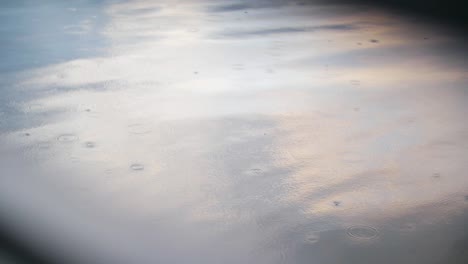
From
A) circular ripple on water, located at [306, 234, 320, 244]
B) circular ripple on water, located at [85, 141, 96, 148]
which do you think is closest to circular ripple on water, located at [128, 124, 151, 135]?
circular ripple on water, located at [85, 141, 96, 148]

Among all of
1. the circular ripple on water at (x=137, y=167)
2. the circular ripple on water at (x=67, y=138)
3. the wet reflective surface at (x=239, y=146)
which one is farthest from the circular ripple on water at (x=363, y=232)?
the circular ripple on water at (x=67, y=138)

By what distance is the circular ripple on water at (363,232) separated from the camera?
1066 millimetres

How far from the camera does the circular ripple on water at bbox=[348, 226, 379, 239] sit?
42.0 inches

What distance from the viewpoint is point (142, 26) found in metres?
2.88

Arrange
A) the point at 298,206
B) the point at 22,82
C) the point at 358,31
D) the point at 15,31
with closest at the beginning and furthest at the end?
the point at 298,206
the point at 22,82
the point at 358,31
the point at 15,31

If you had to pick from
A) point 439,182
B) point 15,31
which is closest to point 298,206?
A: point 439,182

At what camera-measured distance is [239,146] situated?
1464mm

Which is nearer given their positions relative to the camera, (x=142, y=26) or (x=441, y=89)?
(x=441, y=89)

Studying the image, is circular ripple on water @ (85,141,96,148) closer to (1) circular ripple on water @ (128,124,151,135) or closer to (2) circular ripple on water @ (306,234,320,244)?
(1) circular ripple on water @ (128,124,151,135)

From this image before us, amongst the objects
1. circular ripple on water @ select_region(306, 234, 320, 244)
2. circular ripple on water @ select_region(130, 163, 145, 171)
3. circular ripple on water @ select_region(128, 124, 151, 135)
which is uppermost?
circular ripple on water @ select_region(306, 234, 320, 244)

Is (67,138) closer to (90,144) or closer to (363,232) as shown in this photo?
(90,144)

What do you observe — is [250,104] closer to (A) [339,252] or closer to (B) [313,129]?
(B) [313,129]

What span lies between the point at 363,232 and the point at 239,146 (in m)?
0.47

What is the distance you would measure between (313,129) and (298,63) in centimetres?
63
